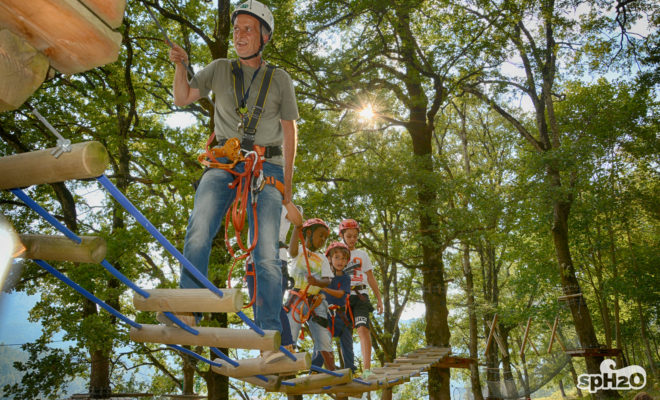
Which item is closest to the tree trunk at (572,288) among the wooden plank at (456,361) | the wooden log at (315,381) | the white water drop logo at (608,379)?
the white water drop logo at (608,379)

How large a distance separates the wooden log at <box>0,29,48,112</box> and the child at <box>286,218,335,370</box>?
344 centimetres

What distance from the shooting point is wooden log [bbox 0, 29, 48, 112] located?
1.38 metres

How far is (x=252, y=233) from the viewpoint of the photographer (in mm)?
2928

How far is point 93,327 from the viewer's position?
33.4 feet

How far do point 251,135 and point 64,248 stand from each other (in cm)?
134

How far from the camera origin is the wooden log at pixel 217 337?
2.45 meters

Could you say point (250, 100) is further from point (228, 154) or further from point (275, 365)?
point (275, 365)

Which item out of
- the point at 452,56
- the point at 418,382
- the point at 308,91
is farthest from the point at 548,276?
the point at 418,382

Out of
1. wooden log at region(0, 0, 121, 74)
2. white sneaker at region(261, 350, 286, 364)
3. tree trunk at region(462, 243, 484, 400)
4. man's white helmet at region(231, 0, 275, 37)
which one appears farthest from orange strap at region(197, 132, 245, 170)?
tree trunk at region(462, 243, 484, 400)

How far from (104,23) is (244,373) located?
2211 millimetres

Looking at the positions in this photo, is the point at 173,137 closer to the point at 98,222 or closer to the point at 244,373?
the point at 98,222

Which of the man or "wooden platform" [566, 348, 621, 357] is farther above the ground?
the man

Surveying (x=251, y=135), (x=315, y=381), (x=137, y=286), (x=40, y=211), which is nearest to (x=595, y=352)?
(x=315, y=381)

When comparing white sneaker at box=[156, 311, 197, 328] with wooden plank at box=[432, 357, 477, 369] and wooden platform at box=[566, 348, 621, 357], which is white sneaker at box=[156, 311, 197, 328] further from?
wooden platform at box=[566, 348, 621, 357]
